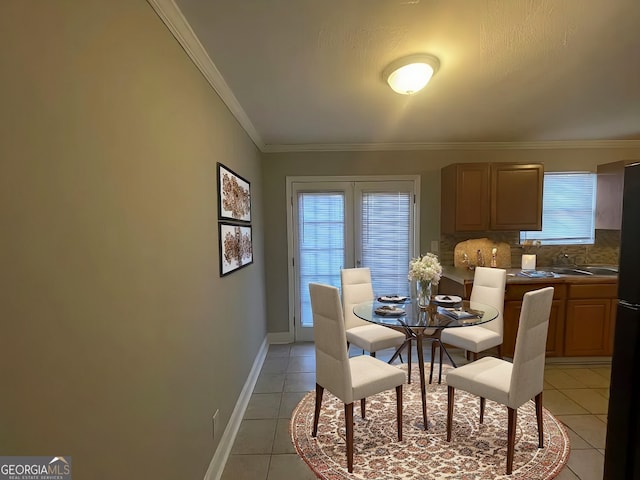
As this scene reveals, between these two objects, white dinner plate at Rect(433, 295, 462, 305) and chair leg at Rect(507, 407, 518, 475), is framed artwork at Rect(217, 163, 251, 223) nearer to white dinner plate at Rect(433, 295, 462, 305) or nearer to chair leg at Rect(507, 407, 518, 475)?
white dinner plate at Rect(433, 295, 462, 305)

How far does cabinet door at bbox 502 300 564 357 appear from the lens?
322cm

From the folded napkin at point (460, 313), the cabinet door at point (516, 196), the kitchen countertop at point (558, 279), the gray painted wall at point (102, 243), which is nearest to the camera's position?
the gray painted wall at point (102, 243)

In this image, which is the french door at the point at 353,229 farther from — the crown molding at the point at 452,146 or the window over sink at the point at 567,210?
the window over sink at the point at 567,210

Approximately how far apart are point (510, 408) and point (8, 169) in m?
2.43

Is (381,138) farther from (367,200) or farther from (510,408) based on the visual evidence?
(510,408)

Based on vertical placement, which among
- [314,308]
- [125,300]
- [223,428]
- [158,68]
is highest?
[158,68]

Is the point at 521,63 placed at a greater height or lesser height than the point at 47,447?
greater

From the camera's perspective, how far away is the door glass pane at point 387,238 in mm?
3936

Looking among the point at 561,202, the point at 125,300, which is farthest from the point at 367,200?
the point at 125,300

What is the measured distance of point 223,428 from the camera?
6.75 ft

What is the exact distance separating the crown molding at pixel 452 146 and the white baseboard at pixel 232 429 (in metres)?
2.47

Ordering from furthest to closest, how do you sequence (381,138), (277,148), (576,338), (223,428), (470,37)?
(277,148)
(381,138)
(576,338)
(223,428)
(470,37)

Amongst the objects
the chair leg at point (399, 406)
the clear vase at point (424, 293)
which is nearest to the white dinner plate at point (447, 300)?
the clear vase at point (424, 293)

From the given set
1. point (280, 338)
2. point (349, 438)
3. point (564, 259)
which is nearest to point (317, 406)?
point (349, 438)
